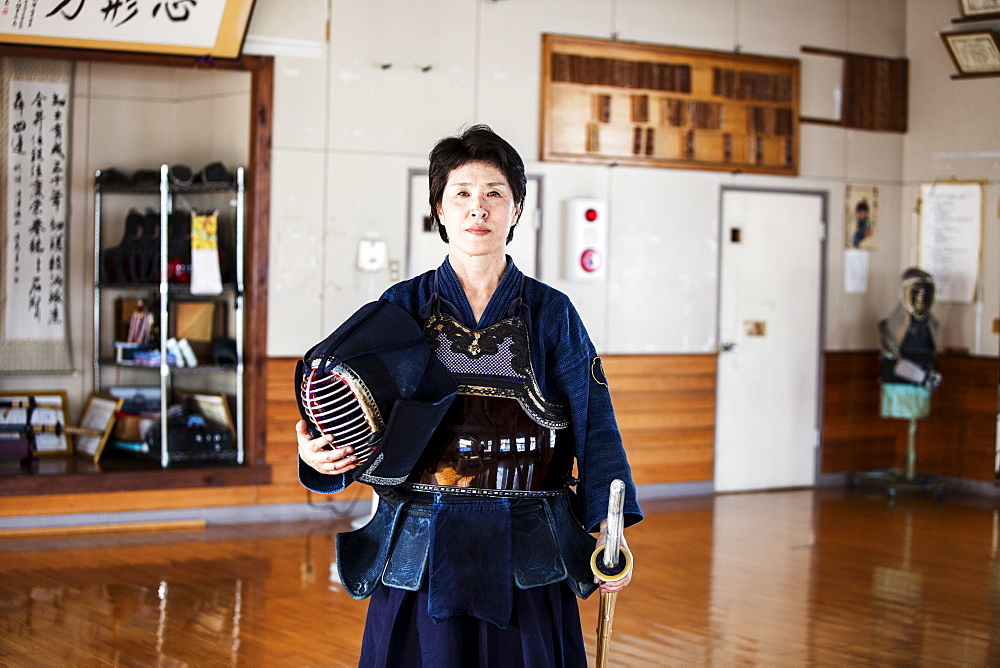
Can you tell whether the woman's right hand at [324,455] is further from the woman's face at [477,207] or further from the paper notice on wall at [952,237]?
the paper notice on wall at [952,237]

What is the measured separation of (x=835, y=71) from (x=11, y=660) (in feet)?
20.9

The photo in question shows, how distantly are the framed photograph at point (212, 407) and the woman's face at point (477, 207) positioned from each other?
4402mm

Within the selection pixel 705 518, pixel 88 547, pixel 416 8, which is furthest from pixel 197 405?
pixel 705 518

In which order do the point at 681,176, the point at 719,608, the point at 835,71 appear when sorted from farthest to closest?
the point at 835,71, the point at 681,176, the point at 719,608

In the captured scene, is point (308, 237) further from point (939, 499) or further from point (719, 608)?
point (939, 499)

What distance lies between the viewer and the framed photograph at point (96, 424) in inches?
245

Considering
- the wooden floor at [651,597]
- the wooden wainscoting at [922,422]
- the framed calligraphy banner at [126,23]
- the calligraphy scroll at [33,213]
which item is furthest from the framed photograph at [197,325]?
the wooden wainscoting at [922,422]

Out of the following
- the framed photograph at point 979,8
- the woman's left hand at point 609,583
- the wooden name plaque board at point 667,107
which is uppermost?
the framed photograph at point 979,8

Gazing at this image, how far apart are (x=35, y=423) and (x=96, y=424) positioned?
36 cm

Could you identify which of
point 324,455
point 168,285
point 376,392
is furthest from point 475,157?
point 168,285

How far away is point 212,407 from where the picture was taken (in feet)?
20.5

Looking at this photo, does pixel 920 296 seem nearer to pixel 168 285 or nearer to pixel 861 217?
pixel 861 217

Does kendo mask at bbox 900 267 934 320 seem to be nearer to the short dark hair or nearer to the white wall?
the white wall

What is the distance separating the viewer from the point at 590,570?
2090 mm
